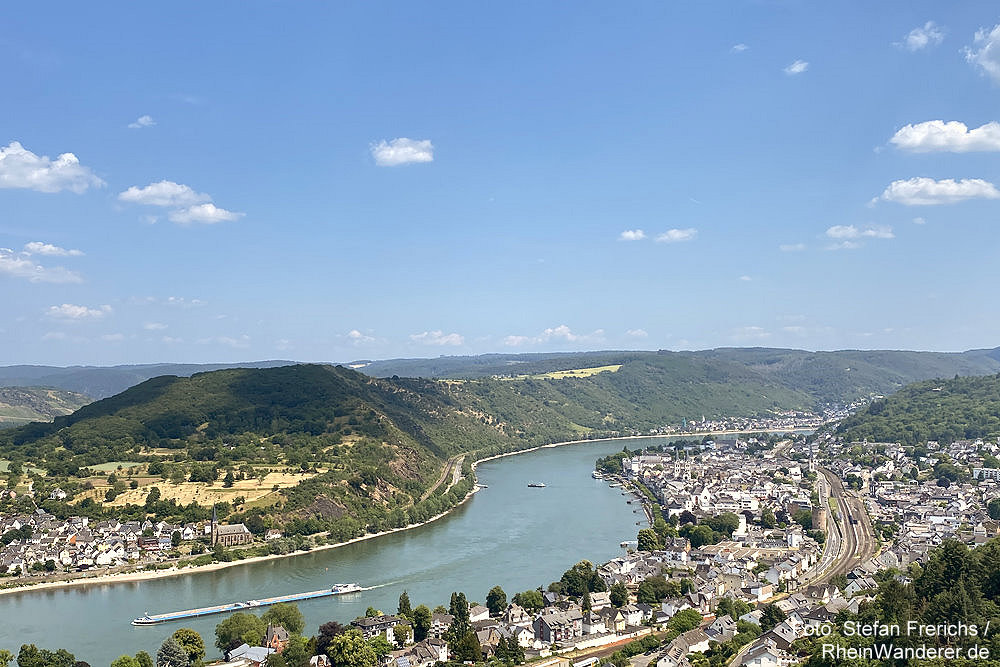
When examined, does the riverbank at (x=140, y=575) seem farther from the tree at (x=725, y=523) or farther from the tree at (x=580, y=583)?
the tree at (x=725, y=523)

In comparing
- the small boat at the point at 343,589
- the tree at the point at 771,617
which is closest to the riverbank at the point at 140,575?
the small boat at the point at 343,589

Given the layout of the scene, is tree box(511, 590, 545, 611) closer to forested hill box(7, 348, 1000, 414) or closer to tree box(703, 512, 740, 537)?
tree box(703, 512, 740, 537)

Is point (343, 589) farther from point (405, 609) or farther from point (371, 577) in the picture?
point (405, 609)

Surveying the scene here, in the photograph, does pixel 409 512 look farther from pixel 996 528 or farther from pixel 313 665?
pixel 996 528

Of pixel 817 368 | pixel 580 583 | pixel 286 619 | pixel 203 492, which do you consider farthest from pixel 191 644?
pixel 817 368

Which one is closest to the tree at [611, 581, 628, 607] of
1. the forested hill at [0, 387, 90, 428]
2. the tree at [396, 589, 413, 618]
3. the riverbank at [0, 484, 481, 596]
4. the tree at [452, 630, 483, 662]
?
the tree at [452, 630, 483, 662]

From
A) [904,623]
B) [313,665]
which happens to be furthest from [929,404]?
[313,665]
